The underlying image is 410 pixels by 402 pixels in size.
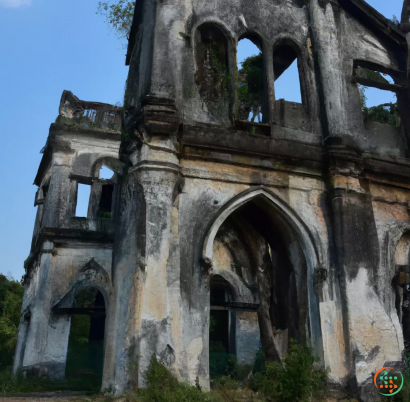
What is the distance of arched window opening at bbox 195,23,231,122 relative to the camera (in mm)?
7996

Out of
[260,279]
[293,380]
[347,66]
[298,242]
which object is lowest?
[293,380]

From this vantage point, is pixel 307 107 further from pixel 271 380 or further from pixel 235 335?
pixel 235 335

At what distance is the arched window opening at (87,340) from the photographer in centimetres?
1334

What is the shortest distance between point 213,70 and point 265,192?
2.18 metres

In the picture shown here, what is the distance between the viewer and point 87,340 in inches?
640

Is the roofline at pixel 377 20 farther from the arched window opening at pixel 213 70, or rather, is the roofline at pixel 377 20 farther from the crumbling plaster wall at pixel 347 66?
the arched window opening at pixel 213 70

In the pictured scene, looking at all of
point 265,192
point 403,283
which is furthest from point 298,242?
point 403,283

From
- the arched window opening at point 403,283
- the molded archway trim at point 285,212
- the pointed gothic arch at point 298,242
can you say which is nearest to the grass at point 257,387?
the pointed gothic arch at point 298,242

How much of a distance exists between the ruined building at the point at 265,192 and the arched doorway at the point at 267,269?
29 mm

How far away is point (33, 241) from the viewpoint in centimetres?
1469

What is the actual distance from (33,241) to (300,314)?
929 cm

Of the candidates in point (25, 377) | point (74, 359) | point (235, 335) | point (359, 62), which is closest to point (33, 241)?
point (74, 359)

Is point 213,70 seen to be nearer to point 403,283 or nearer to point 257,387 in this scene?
point 403,283

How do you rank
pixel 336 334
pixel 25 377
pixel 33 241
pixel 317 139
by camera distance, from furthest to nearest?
pixel 33 241, pixel 25 377, pixel 317 139, pixel 336 334
